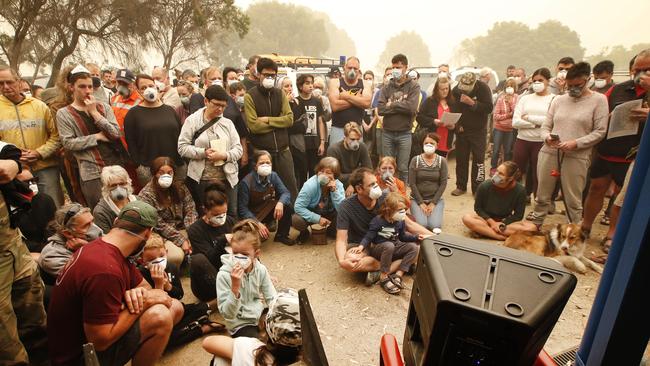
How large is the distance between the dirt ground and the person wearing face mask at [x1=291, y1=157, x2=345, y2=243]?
375 mm

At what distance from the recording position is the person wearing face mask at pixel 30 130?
3629 millimetres

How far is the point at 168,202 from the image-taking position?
399cm

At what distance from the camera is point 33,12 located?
37.6 feet

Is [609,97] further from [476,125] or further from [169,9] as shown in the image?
[169,9]

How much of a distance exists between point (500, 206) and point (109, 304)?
4635 millimetres

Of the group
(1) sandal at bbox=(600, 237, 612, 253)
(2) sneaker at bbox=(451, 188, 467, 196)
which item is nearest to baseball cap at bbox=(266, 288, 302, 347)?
(1) sandal at bbox=(600, 237, 612, 253)

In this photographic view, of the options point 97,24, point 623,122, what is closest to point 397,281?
point 623,122

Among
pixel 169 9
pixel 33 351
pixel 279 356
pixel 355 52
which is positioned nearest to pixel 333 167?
pixel 279 356

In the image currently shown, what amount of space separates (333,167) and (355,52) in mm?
128072

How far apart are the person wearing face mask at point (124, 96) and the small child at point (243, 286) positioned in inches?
118

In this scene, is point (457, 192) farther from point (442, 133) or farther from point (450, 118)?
point (450, 118)

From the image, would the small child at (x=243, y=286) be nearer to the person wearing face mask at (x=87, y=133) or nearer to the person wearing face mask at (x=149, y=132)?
→ the person wearing face mask at (x=149, y=132)

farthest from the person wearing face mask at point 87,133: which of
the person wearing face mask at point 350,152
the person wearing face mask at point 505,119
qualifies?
the person wearing face mask at point 505,119

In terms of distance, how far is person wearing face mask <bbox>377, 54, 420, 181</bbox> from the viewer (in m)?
5.64
